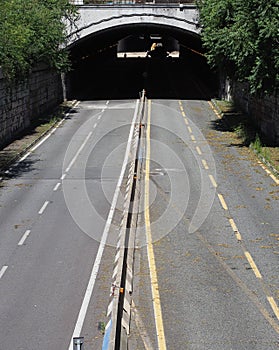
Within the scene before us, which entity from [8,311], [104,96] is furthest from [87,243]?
[104,96]

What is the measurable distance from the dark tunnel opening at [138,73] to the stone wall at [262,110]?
10.0 m

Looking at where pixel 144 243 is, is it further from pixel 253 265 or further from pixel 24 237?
pixel 24 237

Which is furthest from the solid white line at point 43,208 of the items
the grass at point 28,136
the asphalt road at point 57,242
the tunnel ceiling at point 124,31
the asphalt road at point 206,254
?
the tunnel ceiling at point 124,31

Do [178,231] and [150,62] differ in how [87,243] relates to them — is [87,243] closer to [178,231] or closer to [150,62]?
[178,231]

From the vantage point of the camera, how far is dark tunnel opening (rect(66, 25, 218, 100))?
227 feet

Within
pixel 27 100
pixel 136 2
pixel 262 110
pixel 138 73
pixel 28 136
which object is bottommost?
pixel 28 136

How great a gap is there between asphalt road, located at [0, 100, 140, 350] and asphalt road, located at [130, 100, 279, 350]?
4.28ft

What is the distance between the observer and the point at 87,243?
76.6 ft

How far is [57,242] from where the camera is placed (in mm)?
23422

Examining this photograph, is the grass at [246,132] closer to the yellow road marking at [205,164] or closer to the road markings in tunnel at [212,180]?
the yellow road marking at [205,164]

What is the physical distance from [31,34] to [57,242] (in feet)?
87.0

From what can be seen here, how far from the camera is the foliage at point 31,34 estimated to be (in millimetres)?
39031

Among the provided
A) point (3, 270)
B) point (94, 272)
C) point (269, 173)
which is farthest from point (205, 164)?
point (3, 270)

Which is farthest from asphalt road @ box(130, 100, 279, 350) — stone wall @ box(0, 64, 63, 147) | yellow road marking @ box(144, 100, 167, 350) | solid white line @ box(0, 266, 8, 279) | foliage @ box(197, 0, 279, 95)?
stone wall @ box(0, 64, 63, 147)
